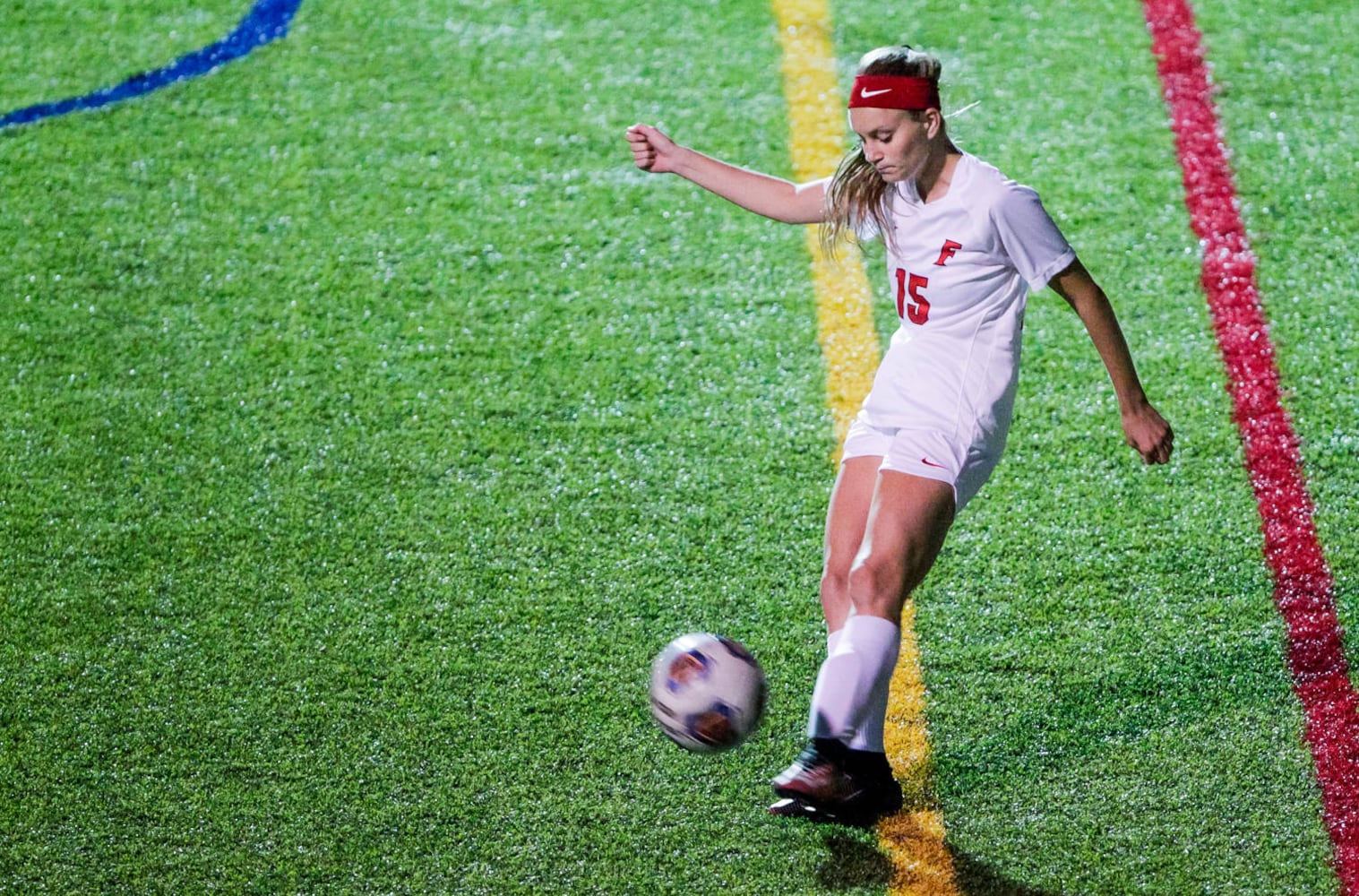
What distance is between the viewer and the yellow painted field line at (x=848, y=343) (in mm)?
3371

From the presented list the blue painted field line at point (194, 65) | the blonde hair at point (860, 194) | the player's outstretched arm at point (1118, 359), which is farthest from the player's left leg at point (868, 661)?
the blue painted field line at point (194, 65)

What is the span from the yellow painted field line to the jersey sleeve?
3.70 ft

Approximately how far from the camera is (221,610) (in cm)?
404

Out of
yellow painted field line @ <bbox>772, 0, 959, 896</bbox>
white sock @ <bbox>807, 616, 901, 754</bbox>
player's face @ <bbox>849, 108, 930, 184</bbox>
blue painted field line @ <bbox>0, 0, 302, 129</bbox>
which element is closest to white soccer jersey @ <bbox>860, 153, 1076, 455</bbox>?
player's face @ <bbox>849, 108, 930, 184</bbox>

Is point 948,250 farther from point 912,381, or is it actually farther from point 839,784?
point 839,784

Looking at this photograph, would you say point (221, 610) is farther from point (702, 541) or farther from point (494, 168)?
point (494, 168)

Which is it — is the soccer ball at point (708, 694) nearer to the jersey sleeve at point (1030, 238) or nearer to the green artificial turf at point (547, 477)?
the green artificial turf at point (547, 477)

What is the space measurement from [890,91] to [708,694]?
1265 mm

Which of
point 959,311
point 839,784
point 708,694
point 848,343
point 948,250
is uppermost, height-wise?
point 948,250

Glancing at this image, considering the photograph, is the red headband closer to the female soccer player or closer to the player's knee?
the female soccer player

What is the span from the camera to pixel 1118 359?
322 cm

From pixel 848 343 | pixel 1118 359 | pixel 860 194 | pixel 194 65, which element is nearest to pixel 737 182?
pixel 860 194

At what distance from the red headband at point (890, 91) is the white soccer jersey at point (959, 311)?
182 millimetres

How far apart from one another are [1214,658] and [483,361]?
2.29 meters
